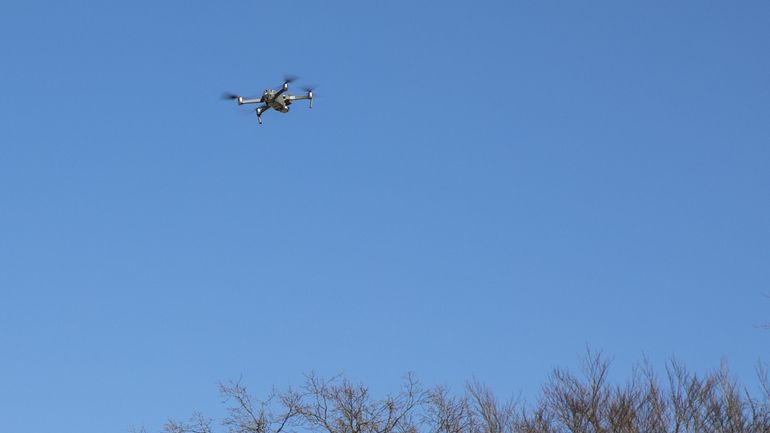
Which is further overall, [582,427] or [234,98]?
[234,98]

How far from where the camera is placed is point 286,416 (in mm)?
61125

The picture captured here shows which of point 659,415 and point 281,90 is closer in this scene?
point 659,415

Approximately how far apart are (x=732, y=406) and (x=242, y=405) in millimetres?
18574

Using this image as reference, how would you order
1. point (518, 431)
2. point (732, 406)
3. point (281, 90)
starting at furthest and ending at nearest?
point (281, 90), point (518, 431), point (732, 406)

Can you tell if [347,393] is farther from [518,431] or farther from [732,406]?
[732,406]

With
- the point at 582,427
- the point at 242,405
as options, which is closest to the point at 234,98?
the point at 242,405

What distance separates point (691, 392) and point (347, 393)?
13.2 metres

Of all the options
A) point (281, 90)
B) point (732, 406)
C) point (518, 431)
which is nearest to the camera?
point (732, 406)

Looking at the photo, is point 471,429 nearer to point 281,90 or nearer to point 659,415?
point 659,415

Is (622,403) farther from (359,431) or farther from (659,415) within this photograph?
(359,431)

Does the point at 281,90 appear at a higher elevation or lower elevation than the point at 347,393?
higher

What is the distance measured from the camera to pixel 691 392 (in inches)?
2431

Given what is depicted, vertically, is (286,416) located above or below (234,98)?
below

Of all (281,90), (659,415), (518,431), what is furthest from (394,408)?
(281,90)
